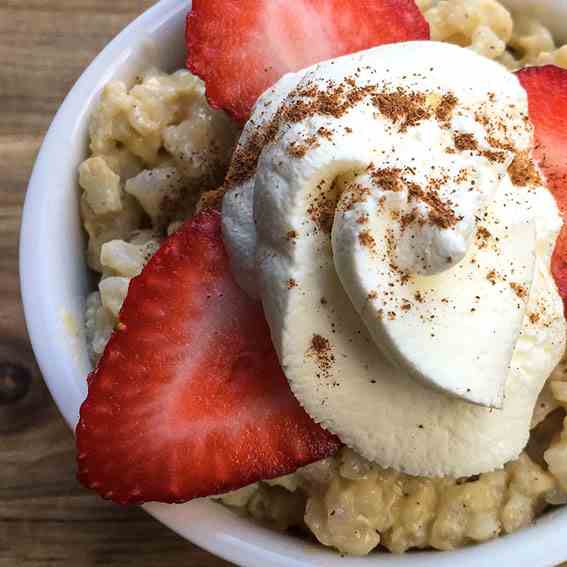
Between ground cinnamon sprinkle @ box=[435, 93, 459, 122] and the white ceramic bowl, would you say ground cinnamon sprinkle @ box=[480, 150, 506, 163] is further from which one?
the white ceramic bowl

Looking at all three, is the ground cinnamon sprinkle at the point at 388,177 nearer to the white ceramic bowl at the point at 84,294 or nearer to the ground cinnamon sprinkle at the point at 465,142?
the ground cinnamon sprinkle at the point at 465,142

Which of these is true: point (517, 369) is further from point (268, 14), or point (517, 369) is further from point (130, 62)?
point (130, 62)

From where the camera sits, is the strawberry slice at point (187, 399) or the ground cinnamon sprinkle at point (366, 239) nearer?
the ground cinnamon sprinkle at point (366, 239)

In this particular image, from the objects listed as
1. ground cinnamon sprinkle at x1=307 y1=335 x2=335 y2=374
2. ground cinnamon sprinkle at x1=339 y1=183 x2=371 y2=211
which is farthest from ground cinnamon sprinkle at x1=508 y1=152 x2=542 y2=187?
ground cinnamon sprinkle at x1=307 y1=335 x2=335 y2=374

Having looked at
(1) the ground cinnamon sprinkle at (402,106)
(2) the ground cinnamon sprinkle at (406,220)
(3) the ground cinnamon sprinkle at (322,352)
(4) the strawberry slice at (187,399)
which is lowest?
(4) the strawberry slice at (187,399)

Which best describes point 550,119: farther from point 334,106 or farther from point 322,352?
point 322,352

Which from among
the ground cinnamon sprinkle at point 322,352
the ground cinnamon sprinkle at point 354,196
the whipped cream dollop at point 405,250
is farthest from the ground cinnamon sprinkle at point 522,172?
the ground cinnamon sprinkle at point 322,352
